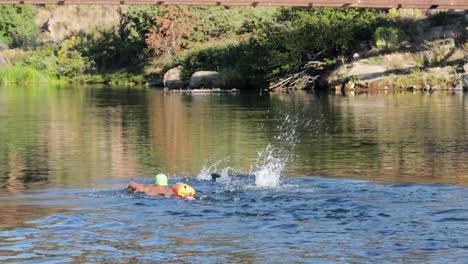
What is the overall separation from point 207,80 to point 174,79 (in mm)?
4283

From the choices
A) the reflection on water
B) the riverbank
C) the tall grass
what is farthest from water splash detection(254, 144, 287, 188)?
the tall grass

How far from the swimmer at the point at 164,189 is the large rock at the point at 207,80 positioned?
4435 cm

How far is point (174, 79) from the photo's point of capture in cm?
6531

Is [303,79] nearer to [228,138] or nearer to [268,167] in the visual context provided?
[228,138]

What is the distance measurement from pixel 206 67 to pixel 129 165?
1745 inches

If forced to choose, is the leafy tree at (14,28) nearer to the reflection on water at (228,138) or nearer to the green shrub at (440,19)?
the green shrub at (440,19)

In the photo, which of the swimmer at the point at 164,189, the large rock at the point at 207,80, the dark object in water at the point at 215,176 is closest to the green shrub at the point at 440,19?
the large rock at the point at 207,80

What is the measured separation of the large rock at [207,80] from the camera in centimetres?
6169

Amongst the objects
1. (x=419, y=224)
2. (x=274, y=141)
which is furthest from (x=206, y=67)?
(x=419, y=224)

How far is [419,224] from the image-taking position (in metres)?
14.5

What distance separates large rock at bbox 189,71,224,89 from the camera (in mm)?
61688

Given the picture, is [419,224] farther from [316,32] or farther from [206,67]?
[206,67]

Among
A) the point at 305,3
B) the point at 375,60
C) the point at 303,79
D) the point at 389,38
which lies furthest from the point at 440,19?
the point at 305,3

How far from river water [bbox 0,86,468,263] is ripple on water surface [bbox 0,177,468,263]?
0.09ft
